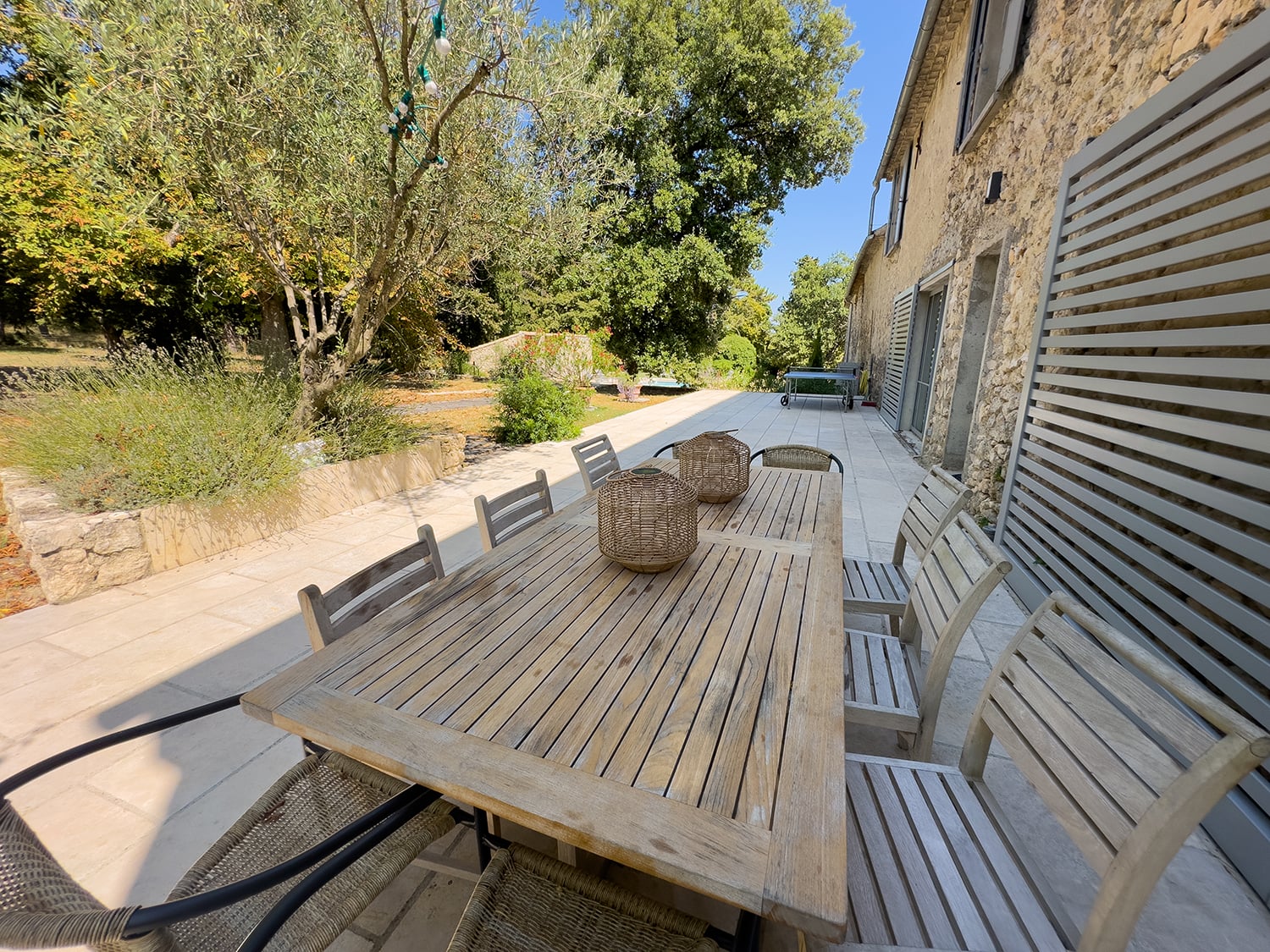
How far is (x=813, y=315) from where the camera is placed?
2542cm

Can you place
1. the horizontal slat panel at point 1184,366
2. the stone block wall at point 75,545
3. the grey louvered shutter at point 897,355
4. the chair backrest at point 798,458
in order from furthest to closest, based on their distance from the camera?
the grey louvered shutter at point 897,355, the chair backrest at point 798,458, the stone block wall at point 75,545, the horizontal slat panel at point 1184,366

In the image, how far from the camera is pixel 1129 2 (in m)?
2.63

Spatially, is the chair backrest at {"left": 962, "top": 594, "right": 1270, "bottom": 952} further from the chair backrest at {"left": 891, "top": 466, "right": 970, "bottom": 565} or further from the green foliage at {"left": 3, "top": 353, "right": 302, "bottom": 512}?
the green foliage at {"left": 3, "top": 353, "right": 302, "bottom": 512}

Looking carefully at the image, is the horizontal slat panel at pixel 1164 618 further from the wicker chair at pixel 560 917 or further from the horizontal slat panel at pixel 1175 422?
the wicker chair at pixel 560 917

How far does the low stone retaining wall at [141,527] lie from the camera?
283 centimetres

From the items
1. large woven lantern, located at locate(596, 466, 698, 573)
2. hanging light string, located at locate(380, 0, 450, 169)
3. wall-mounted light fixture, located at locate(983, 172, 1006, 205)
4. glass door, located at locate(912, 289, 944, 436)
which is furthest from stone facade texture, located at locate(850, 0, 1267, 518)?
hanging light string, located at locate(380, 0, 450, 169)

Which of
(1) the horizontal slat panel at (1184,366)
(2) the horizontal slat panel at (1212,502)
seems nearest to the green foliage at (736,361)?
(1) the horizontal slat panel at (1184,366)

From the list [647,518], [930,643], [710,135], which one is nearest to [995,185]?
[930,643]

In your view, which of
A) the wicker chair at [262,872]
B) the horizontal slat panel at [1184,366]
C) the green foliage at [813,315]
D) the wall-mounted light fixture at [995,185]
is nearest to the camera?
the wicker chair at [262,872]

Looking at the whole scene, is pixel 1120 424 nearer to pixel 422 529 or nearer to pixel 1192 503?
pixel 1192 503

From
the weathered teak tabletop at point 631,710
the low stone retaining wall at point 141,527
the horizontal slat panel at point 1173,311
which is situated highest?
the horizontal slat panel at point 1173,311

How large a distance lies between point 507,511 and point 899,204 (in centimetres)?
1050

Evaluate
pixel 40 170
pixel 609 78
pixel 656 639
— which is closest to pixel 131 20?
pixel 609 78

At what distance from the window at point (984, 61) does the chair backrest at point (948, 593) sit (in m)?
4.84
